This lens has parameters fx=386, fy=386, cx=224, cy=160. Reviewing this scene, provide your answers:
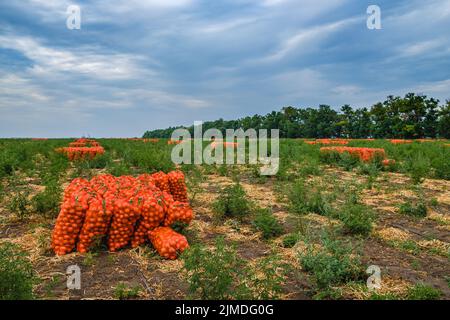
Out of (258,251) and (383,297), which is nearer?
(383,297)

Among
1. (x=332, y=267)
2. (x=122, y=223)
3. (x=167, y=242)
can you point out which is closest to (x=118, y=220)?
(x=122, y=223)

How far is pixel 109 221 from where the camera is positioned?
4.64 m

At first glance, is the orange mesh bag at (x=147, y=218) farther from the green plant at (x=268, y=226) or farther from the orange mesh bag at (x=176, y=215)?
the green plant at (x=268, y=226)

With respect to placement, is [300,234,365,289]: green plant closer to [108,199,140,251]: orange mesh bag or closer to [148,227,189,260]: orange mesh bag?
[148,227,189,260]: orange mesh bag

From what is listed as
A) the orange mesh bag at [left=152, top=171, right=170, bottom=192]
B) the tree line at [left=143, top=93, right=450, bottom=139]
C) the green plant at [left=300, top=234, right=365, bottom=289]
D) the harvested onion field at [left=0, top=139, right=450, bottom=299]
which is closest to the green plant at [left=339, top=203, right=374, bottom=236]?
the harvested onion field at [left=0, top=139, right=450, bottom=299]

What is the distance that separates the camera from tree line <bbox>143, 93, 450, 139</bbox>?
43.8m

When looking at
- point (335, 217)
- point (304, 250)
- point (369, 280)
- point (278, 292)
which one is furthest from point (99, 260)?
point (335, 217)

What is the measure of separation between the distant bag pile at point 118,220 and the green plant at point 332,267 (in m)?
1.47

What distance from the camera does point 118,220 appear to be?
4.57 meters

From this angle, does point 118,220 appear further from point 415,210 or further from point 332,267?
point 415,210

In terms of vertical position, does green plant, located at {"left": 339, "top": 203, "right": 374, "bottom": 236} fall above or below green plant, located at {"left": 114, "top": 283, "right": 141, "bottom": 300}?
above

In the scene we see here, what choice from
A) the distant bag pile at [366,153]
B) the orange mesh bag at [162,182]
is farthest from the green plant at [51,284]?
the distant bag pile at [366,153]

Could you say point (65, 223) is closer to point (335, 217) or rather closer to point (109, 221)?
point (109, 221)

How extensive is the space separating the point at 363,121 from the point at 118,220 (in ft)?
166
